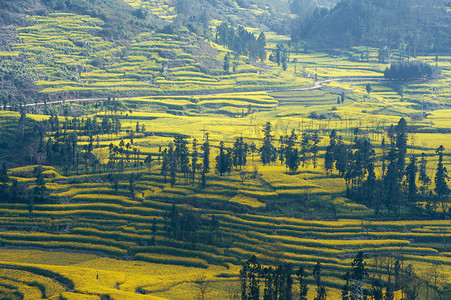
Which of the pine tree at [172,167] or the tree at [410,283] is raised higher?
the pine tree at [172,167]

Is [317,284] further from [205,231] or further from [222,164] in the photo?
[222,164]

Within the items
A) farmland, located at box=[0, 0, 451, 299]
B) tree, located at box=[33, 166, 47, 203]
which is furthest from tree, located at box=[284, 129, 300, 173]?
tree, located at box=[33, 166, 47, 203]

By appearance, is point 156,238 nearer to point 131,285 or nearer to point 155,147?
point 131,285

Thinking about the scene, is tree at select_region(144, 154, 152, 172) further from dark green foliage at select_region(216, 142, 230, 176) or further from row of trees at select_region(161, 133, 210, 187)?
dark green foliage at select_region(216, 142, 230, 176)

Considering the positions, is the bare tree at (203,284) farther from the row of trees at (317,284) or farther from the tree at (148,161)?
the tree at (148,161)

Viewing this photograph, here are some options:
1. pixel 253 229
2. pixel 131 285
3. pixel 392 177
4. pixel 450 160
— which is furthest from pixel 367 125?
pixel 131 285

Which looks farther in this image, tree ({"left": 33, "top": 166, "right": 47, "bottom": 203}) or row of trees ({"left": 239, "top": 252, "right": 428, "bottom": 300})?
tree ({"left": 33, "top": 166, "right": 47, "bottom": 203})

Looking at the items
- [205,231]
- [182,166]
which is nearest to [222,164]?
[182,166]

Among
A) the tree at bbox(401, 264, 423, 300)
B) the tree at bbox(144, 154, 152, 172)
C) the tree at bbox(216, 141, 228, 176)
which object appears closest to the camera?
the tree at bbox(401, 264, 423, 300)

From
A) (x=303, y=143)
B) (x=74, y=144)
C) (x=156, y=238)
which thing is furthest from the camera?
(x=303, y=143)

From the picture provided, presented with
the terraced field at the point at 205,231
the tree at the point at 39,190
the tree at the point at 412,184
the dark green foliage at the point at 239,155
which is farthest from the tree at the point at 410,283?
the tree at the point at 39,190

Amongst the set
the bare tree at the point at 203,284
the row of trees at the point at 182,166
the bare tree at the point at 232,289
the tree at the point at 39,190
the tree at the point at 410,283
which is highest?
the row of trees at the point at 182,166
